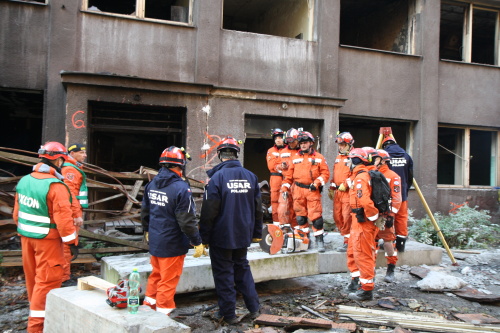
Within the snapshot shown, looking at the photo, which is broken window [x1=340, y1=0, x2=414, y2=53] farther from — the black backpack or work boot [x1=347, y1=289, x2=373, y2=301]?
work boot [x1=347, y1=289, x2=373, y2=301]

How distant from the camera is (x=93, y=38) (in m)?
9.22

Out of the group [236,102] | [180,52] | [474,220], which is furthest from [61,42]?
[474,220]

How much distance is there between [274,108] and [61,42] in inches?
196

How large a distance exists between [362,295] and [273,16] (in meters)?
9.65

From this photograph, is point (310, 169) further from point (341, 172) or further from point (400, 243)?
point (400, 243)

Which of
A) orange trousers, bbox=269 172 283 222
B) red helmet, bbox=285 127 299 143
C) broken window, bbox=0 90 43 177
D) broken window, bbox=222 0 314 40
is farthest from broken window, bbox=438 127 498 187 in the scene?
broken window, bbox=0 90 43 177

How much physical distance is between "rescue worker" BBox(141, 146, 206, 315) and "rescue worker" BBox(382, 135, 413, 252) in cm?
401

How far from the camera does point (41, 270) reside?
175 inches

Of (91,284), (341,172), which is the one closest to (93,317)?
(91,284)

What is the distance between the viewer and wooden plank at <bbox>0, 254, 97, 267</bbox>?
6.30 meters

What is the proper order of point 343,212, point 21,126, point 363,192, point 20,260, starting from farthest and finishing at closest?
1. point 21,126
2. point 343,212
3. point 20,260
4. point 363,192

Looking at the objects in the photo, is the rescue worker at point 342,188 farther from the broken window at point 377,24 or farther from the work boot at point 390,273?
the broken window at point 377,24

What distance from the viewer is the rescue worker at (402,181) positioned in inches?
281

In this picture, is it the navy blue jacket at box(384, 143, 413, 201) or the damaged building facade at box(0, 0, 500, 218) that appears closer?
the navy blue jacket at box(384, 143, 413, 201)
